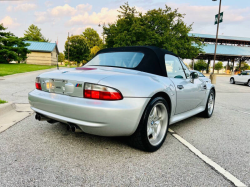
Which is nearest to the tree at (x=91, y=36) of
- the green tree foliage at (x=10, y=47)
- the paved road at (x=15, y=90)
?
the green tree foliage at (x=10, y=47)

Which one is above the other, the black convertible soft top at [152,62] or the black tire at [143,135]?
the black convertible soft top at [152,62]

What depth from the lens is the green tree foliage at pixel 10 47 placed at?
96.6 ft

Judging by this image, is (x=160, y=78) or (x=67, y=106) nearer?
(x=67, y=106)

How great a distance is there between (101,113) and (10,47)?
111 feet

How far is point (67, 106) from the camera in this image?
2342 millimetres

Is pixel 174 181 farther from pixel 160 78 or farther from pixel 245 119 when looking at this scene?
pixel 245 119

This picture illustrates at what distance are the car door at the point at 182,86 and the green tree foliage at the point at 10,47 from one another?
103 feet

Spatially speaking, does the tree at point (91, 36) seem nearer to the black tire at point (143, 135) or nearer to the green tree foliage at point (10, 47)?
the green tree foliage at point (10, 47)

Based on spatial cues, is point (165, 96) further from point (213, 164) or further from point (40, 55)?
point (40, 55)

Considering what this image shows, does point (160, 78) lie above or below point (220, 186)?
above

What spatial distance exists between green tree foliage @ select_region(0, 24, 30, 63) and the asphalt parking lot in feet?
101

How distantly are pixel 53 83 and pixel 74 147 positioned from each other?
92 centimetres

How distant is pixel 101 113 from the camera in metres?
2.18

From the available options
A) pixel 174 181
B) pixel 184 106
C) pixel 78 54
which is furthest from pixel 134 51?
pixel 78 54
